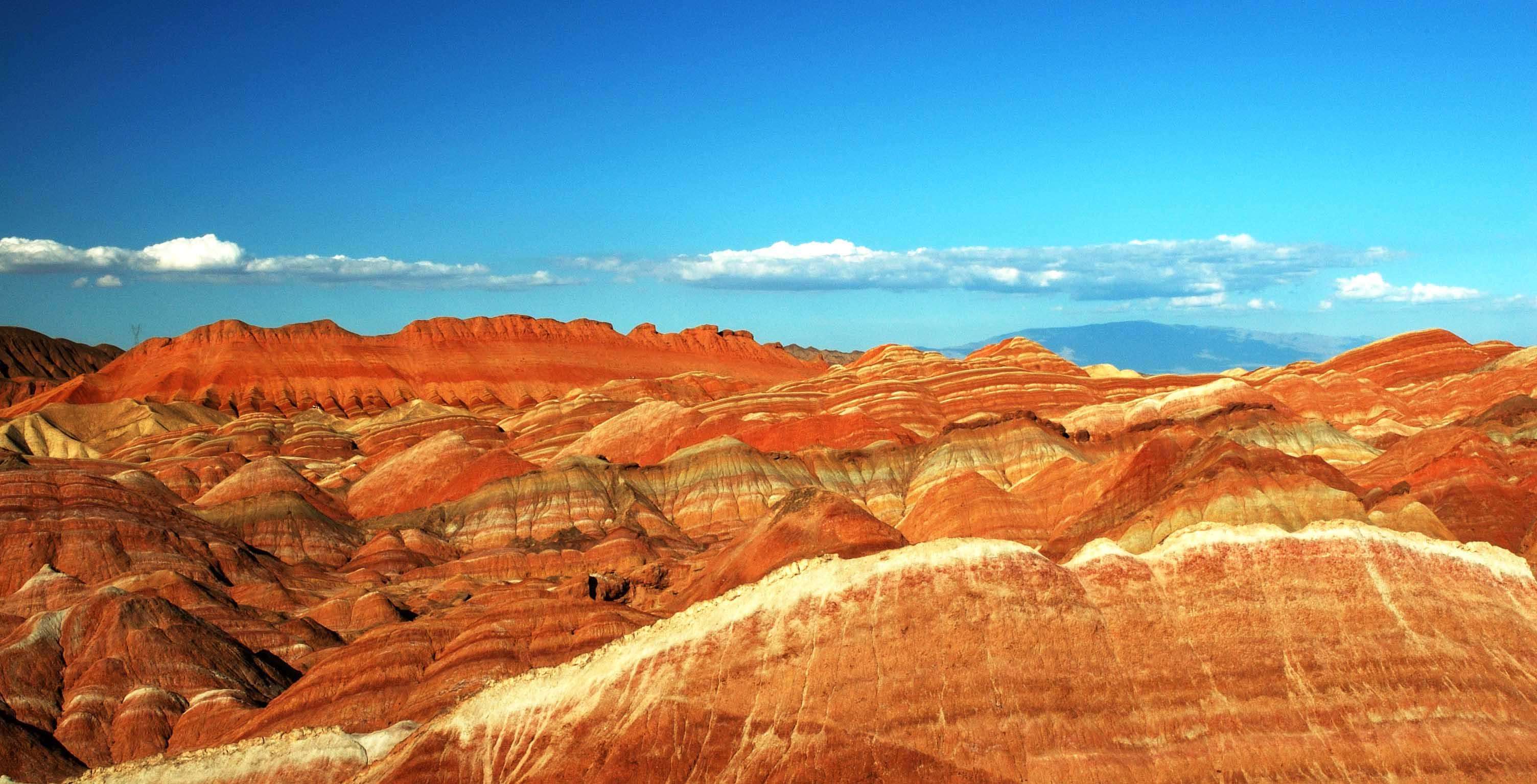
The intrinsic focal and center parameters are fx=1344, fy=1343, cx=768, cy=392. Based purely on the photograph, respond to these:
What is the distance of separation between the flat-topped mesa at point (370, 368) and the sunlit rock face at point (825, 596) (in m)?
54.1

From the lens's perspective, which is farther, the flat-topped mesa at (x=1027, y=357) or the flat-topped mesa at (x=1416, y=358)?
the flat-topped mesa at (x=1027, y=357)

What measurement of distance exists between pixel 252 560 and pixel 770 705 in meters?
59.4

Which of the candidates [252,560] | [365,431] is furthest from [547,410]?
[252,560]

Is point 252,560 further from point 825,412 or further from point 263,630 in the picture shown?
point 825,412

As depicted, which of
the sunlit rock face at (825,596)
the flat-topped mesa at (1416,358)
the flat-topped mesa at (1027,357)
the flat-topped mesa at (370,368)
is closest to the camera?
the sunlit rock face at (825,596)

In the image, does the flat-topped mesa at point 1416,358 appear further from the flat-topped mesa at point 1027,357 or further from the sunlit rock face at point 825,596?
the flat-topped mesa at point 1027,357

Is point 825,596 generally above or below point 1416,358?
above

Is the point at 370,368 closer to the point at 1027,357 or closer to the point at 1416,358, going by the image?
the point at 1027,357

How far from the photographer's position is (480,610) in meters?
51.5

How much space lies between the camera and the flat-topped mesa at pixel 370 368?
171500 mm

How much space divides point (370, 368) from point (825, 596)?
159953 mm

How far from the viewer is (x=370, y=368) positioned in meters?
181

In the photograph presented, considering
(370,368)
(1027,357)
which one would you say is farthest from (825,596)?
(370,368)

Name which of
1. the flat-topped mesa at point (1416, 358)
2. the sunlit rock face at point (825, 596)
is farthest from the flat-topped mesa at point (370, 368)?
the flat-topped mesa at point (1416, 358)
